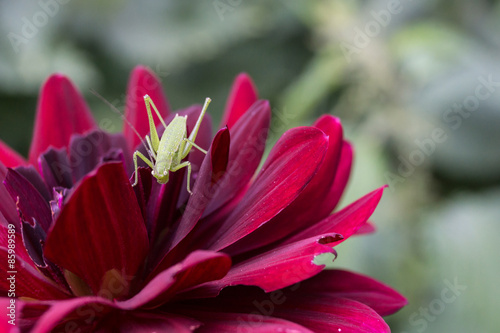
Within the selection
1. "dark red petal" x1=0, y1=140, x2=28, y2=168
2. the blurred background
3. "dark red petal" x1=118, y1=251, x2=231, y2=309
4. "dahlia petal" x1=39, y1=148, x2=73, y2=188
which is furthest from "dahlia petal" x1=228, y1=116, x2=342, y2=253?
the blurred background

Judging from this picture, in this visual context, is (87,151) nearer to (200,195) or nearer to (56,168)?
(56,168)

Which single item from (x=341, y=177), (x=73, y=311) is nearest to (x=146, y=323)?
(x=73, y=311)

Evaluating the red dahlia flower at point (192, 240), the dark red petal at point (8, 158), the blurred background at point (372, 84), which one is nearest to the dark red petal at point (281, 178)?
the red dahlia flower at point (192, 240)

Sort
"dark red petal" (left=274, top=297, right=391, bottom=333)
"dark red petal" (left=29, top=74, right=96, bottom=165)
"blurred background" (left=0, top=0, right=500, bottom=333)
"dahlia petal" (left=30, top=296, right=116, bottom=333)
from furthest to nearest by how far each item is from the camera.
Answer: "blurred background" (left=0, top=0, right=500, bottom=333)
"dark red petal" (left=29, top=74, right=96, bottom=165)
"dark red petal" (left=274, top=297, right=391, bottom=333)
"dahlia petal" (left=30, top=296, right=116, bottom=333)

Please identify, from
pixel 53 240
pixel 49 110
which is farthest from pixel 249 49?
pixel 53 240

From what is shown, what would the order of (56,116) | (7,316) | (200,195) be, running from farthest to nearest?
(56,116)
(200,195)
(7,316)

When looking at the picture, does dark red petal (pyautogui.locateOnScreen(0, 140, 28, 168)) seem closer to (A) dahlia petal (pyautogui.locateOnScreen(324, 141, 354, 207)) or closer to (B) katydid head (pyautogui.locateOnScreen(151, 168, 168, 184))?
(B) katydid head (pyautogui.locateOnScreen(151, 168, 168, 184))
